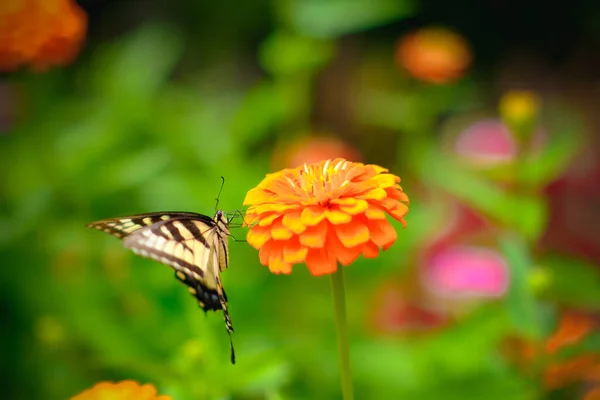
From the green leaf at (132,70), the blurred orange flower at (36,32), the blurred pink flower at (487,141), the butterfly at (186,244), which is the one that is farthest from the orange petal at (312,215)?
the blurred pink flower at (487,141)

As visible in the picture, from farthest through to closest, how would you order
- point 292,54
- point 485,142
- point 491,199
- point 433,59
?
point 485,142
point 433,59
point 292,54
point 491,199

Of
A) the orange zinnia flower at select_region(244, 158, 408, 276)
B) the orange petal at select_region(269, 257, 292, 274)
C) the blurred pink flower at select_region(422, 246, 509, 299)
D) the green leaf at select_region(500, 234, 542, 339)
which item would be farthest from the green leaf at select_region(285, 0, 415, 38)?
the orange petal at select_region(269, 257, 292, 274)

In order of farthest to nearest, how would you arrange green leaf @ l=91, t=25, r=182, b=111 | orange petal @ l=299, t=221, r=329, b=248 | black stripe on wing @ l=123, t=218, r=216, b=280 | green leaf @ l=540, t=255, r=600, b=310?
1. green leaf @ l=91, t=25, r=182, b=111
2. green leaf @ l=540, t=255, r=600, b=310
3. black stripe on wing @ l=123, t=218, r=216, b=280
4. orange petal @ l=299, t=221, r=329, b=248

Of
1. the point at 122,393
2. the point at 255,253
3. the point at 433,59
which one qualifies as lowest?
the point at 122,393

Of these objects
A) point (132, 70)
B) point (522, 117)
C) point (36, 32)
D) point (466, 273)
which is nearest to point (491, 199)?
point (522, 117)

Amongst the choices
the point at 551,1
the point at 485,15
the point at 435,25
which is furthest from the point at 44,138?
the point at 551,1

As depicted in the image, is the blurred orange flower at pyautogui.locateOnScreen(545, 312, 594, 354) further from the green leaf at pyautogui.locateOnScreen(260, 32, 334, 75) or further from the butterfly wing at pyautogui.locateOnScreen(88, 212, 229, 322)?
the green leaf at pyautogui.locateOnScreen(260, 32, 334, 75)

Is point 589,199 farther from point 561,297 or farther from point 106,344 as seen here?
point 106,344

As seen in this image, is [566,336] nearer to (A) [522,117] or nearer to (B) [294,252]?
(A) [522,117]

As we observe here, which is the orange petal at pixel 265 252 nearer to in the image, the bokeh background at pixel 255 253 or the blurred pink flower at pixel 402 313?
the bokeh background at pixel 255 253
